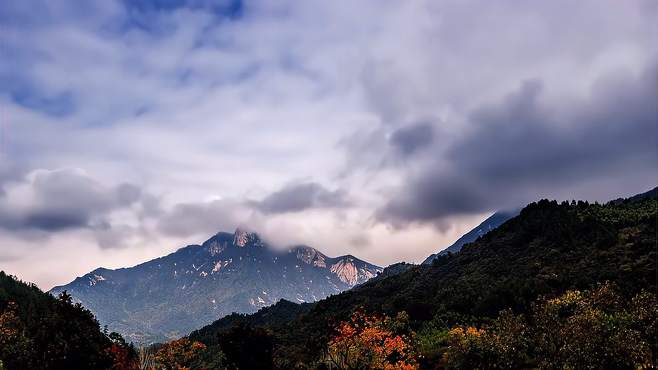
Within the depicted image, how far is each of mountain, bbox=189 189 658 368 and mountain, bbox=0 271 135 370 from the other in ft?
62.6

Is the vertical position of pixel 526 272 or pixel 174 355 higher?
pixel 174 355

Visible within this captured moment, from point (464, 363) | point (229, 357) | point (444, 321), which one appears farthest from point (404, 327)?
point (229, 357)

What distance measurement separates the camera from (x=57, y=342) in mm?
54781

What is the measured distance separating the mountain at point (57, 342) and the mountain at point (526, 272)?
62.6 ft

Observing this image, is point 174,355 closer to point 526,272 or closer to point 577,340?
point 577,340

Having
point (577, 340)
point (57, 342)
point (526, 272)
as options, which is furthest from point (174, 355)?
point (526, 272)

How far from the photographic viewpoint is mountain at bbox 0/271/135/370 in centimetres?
5162

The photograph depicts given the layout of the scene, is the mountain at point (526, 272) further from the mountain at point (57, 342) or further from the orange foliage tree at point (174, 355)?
the mountain at point (57, 342)

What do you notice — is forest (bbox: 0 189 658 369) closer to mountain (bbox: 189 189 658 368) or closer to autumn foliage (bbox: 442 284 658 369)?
autumn foliage (bbox: 442 284 658 369)

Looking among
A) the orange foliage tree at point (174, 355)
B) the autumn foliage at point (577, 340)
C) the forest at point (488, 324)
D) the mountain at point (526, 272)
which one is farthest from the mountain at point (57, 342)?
the autumn foliage at point (577, 340)

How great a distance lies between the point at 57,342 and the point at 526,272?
76781mm

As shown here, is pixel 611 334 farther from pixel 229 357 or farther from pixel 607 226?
pixel 607 226

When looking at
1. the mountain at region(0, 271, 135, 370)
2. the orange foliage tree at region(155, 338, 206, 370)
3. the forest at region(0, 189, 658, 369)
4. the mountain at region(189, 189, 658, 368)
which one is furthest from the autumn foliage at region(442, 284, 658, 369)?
the mountain at region(0, 271, 135, 370)

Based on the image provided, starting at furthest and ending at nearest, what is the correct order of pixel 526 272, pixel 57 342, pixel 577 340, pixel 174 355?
pixel 526 272
pixel 174 355
pixel 57 342
pixel 577 340
